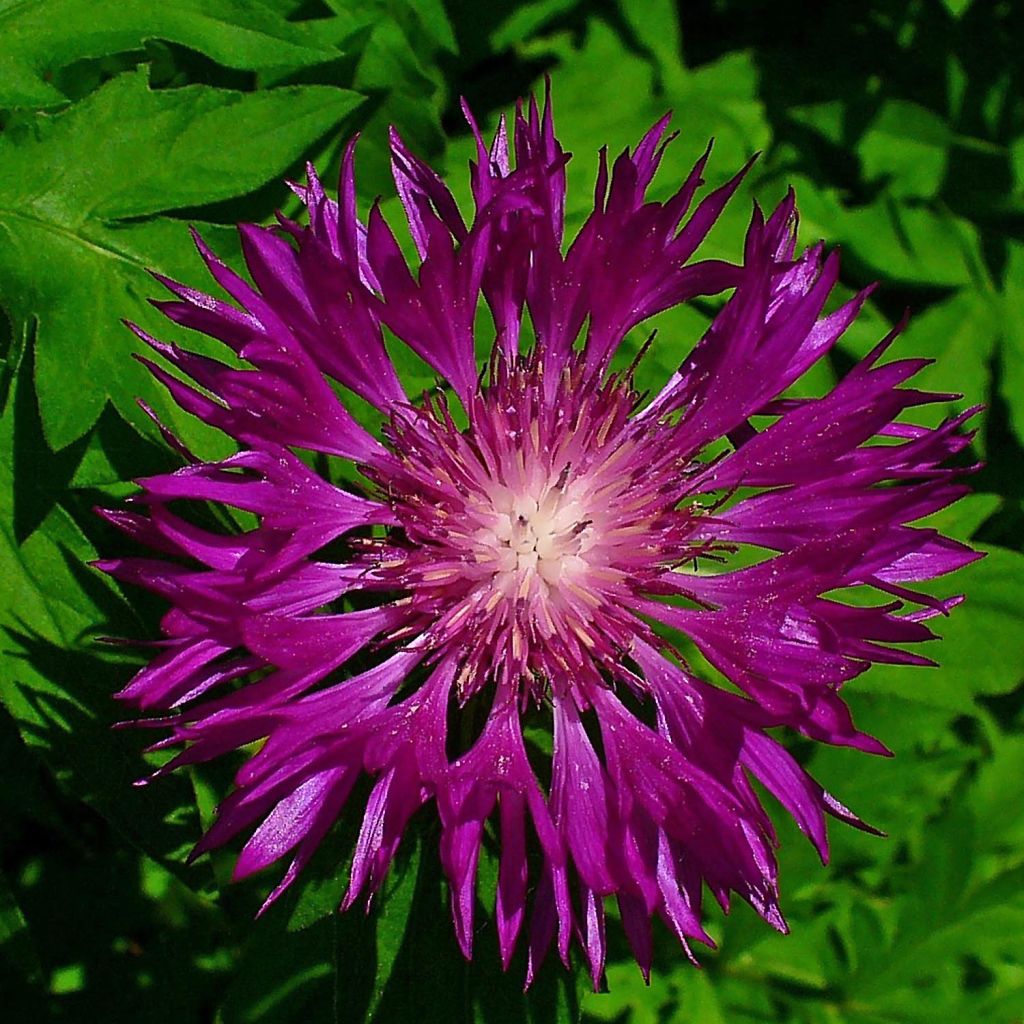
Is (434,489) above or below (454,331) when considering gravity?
below

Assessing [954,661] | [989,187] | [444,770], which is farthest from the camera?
[989,187]

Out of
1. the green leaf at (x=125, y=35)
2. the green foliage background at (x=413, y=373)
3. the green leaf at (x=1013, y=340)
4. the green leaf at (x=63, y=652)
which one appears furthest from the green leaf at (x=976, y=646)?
the green leaf at (x=125, y=35)

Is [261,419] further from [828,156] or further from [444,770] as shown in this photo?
[828,156]

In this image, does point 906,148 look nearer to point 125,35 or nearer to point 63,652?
point 125,35

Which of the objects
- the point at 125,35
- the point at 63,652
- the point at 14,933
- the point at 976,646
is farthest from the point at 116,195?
the point at 976,646

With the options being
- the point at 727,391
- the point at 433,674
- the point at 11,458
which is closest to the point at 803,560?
the point at 727,391

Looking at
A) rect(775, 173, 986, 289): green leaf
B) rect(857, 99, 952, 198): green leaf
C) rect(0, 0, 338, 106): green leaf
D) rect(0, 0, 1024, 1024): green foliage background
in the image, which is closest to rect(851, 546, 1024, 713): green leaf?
rect(0, 0, 1024, 1024): green foliage background

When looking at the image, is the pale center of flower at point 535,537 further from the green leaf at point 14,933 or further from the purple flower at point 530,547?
the green leaf at point 14,933

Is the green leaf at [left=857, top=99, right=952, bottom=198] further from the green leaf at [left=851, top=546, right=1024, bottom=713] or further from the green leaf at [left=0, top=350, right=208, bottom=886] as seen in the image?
the green leaf at [left=0, top=350, right=208, bottom=886]
